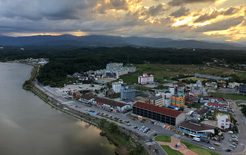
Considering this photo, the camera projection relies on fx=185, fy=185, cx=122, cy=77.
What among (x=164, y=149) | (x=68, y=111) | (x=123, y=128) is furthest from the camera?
(x=68, y=111)

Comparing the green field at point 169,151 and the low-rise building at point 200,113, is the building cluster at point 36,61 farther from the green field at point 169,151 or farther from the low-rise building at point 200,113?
the green field at point 169,151

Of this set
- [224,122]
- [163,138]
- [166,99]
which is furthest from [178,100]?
[163,138]

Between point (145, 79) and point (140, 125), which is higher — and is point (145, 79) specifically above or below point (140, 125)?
above

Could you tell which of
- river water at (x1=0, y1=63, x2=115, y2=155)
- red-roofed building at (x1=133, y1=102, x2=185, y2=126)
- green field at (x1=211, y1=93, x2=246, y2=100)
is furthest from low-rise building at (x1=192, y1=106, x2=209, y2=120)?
river water at (x1=0, y1=63, x2=115, y2=155)

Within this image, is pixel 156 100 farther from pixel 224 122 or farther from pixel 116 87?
pixel 116 87

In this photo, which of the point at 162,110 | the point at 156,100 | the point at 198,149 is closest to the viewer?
the point at 198,149

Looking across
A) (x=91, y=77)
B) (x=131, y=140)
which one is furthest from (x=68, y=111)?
Answer: (x=91, y=77)

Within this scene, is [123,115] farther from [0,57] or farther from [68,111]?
[0,57]
